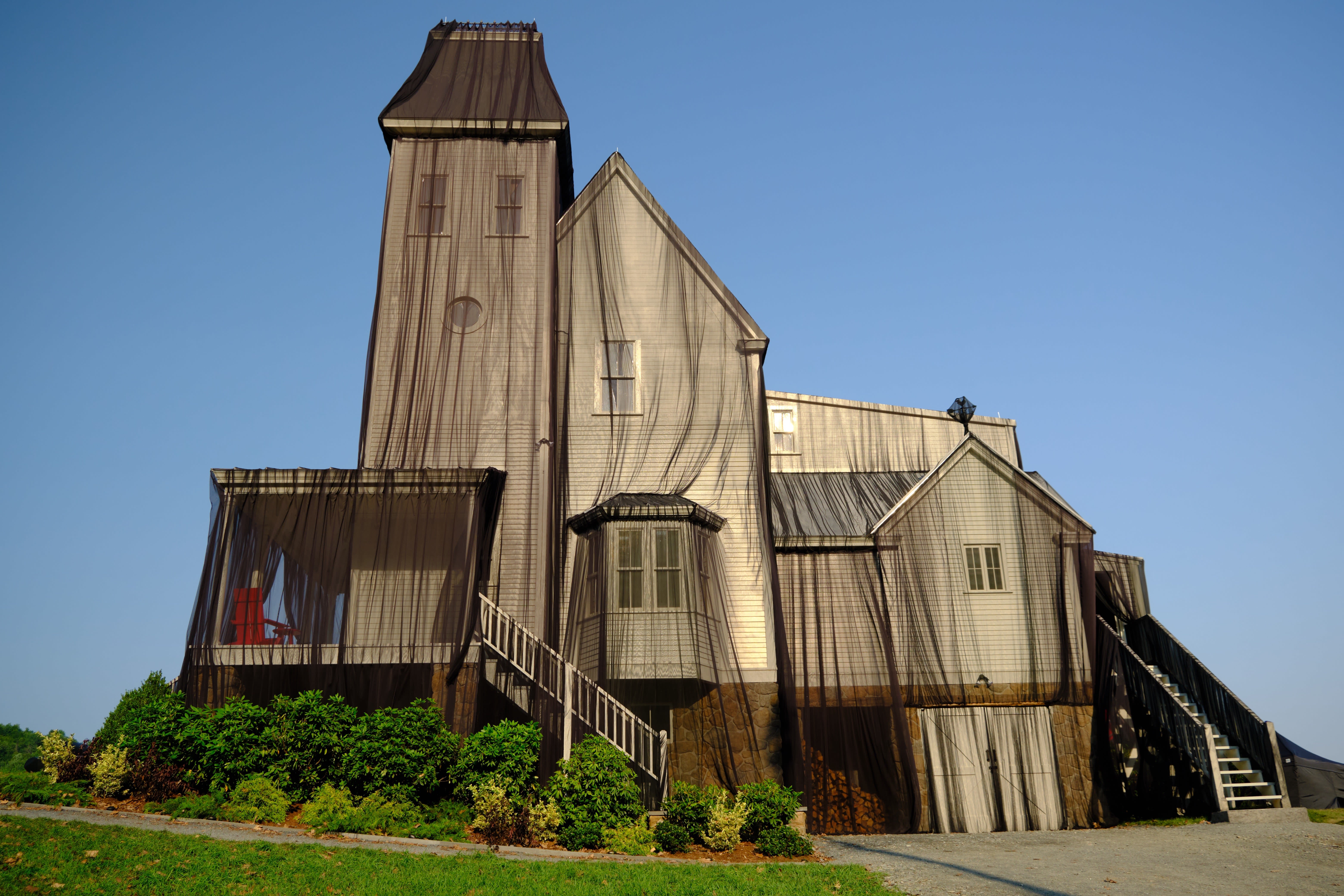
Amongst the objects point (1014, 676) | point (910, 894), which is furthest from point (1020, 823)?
point (910, 894)

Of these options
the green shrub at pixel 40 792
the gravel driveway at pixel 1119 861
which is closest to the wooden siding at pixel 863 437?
the gravel driveway at pixel 1119 861

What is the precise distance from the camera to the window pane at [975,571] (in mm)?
22203

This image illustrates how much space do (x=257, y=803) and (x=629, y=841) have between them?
5745 millimetres

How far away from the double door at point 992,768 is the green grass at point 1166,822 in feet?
4.83

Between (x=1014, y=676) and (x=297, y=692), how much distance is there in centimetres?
1534

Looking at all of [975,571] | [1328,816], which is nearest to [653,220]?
[975,571]

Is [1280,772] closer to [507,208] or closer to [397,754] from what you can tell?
[397,754]

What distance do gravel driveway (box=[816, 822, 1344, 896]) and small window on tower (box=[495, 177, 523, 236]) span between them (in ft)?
51.8

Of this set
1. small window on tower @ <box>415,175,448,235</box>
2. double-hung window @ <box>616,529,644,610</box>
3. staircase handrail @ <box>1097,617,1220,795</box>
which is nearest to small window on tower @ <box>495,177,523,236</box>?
small window on tower @ <box>415,175,448,235</box>

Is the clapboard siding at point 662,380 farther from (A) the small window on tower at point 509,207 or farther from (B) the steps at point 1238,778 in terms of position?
(B) the steps at point 1238,778

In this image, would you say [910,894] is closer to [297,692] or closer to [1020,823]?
[1020,823]

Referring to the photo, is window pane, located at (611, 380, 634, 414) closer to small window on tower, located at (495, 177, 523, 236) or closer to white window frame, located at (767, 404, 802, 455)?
small window on tower, located at (495, 177, 523, 236)

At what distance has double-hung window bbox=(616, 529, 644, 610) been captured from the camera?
19.9 metres

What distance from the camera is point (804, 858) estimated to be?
1441 centimetres
